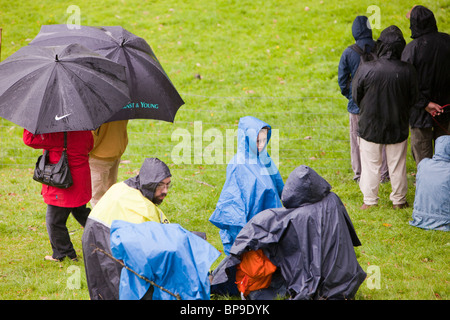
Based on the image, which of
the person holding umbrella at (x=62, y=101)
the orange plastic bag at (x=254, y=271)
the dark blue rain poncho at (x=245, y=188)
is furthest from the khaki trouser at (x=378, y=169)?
the person holding umbrella at (x=62, y=101)

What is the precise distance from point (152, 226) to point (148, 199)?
2.10 ft

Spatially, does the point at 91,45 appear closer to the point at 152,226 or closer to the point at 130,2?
the point at 152,226

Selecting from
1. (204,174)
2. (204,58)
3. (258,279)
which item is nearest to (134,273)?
(258,279)

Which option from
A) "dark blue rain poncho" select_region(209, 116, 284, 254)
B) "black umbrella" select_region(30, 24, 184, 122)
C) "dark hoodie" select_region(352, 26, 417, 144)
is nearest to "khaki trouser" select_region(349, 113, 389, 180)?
"dark hoodie" select_region(352, 26, 417, 144)

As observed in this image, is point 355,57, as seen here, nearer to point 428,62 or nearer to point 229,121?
point 428,62

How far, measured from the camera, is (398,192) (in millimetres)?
7727

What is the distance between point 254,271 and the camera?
4.80 m

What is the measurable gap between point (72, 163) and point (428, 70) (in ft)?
17.4

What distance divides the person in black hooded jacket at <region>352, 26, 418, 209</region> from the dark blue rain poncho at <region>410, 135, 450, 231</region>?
0.52 metres

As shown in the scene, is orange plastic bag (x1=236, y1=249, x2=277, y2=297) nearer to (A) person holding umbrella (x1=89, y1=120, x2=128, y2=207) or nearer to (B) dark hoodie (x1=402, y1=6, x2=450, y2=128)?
(A) person holding umbrella (x1=89, y1=120, x2=128, y2=207)

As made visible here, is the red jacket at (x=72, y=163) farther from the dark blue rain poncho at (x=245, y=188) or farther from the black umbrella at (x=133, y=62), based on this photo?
the dark blue rain poncho at (x=245, y=188)

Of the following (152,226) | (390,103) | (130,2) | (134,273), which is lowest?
(134,273)

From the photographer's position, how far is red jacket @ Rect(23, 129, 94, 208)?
596 cm
